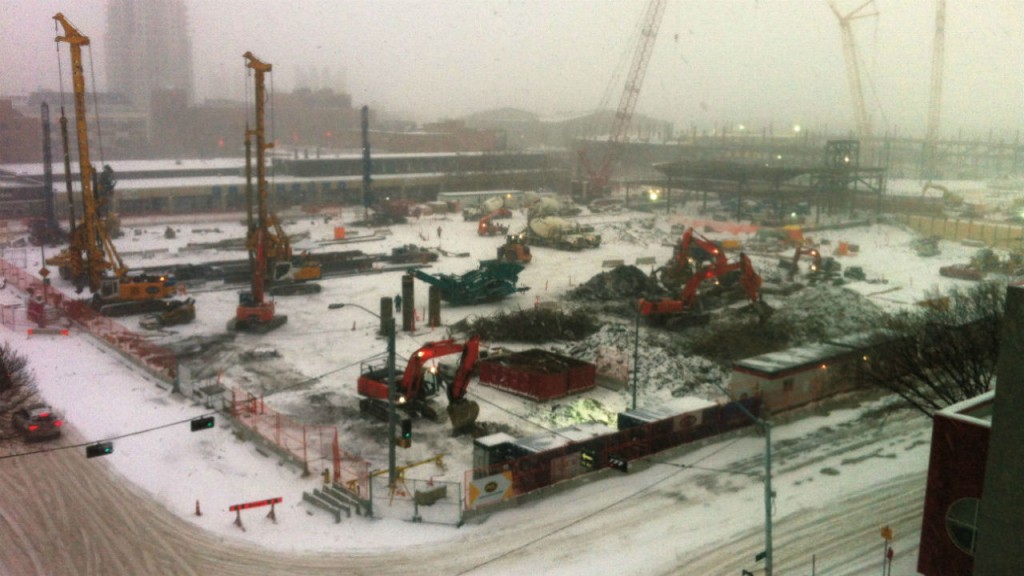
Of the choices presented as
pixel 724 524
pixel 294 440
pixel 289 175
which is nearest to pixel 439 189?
pixel 289 175

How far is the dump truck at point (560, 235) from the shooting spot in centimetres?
Result: 5634

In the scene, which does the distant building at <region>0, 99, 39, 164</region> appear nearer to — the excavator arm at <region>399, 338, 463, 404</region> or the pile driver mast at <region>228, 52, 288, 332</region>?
the pile driver mast at <region>228, 52, 288, 332</region>

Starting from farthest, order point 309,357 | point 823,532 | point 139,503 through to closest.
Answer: point 309,357, point 139,503, point 823,532

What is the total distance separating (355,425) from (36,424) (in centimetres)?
842

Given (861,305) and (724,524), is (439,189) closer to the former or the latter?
(861,305)

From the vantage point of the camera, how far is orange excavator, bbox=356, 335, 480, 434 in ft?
75.7

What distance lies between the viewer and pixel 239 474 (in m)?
20.3

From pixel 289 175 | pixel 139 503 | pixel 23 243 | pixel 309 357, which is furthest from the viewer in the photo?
pixel 289 175

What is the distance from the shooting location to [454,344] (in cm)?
2372

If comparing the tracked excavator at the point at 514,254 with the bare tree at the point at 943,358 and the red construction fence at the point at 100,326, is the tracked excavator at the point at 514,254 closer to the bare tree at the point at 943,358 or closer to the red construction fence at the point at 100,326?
the red construction fence at the point at 100,326

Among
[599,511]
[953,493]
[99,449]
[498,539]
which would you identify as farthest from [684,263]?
[99,449]

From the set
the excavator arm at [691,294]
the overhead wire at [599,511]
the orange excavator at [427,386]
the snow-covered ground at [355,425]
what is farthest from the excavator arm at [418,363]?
the excavator arm at [691,294]

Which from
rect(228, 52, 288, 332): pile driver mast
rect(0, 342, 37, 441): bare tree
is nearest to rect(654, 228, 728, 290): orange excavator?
rect(228, 52, 288, 332): pile driver mast

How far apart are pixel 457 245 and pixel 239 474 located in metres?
38.5
